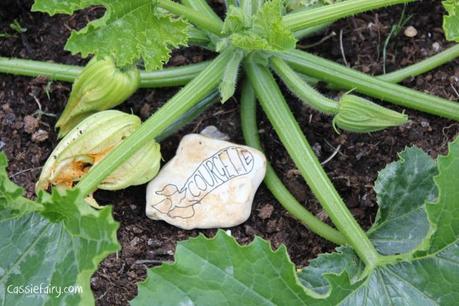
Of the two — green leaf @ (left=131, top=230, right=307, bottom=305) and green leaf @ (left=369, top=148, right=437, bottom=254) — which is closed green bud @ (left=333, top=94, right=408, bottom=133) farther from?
green leaf @ (left=131, top=230, right=307, bottom=305)

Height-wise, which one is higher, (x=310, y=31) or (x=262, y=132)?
(x=310, y=31)

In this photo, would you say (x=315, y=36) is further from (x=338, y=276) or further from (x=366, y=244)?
(x=338, y=276)

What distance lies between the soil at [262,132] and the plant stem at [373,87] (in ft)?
0.73

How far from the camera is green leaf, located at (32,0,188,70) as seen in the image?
6.04ft

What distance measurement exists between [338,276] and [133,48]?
72 centimetres

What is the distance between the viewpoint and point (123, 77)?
→ 2227 millimetres

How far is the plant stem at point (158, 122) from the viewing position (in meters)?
1.93

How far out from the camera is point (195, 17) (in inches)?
83.5

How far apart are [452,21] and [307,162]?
0.50 m

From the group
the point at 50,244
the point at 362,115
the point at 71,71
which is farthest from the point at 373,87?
the point at 50,244

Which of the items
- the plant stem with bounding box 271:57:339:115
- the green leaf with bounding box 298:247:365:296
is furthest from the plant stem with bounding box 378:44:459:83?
the green leaf with bounding box 298:247:365:296

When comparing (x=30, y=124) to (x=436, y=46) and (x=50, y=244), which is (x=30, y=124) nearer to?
(x=50, y=244)

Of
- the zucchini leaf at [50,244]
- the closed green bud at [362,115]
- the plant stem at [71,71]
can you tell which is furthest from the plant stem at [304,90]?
the zucchini leaf at [50,244]

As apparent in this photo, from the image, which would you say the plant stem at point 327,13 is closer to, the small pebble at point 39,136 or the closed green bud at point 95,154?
the closed green bud at point 95,154
